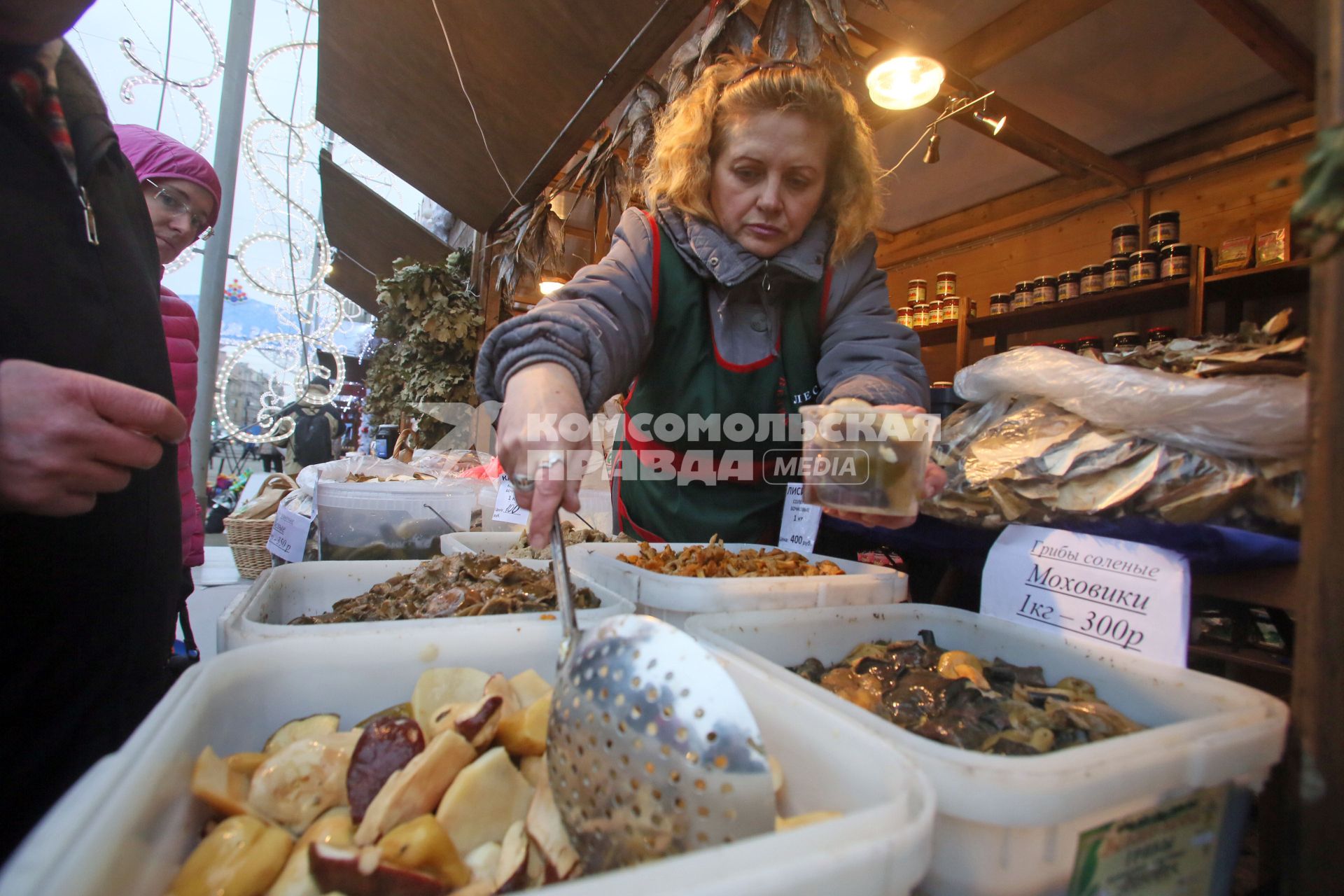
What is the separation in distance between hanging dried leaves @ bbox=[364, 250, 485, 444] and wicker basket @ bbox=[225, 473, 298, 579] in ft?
6.97

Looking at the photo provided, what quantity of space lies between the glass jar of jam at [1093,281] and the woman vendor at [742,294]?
236 centimetres

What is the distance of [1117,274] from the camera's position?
3051 millimetres

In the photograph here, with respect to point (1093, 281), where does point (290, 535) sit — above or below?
below

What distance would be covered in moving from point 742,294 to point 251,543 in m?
2.06

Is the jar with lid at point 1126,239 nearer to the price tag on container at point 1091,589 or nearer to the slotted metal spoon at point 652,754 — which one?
the price tag on container at point 1091,589

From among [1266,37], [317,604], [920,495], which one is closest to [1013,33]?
[1266,37]

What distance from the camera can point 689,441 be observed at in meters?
1.47

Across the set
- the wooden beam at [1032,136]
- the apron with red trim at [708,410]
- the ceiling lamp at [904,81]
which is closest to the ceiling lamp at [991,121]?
the wooden beam at [1032,136]

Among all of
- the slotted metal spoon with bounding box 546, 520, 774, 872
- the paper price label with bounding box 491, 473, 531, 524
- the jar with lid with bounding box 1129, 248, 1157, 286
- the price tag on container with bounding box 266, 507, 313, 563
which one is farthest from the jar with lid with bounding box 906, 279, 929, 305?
the slotted metal spoon with bounding box 546, 520, 774, 872

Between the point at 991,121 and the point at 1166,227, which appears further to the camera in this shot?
the point at 1166,227

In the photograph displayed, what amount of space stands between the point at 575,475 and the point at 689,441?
69 cm

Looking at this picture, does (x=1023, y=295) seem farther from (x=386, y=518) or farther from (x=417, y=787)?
(x=417, y=787)

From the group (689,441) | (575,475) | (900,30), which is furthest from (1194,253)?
(575,475)

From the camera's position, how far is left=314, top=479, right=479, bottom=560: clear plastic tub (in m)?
1.53
